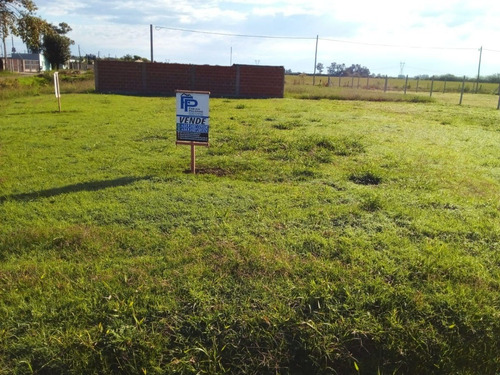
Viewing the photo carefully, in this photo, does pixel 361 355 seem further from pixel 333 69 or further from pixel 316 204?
pixel 333 69

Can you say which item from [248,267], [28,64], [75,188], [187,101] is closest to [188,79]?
[187,101]

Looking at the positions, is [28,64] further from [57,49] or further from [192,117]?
[192,117]

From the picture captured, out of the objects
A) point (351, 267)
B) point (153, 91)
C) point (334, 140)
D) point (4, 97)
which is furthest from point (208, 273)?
point (153, 91)

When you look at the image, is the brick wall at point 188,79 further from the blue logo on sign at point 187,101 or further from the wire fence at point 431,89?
the blue logo on sign at point 187,101

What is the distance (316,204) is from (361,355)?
8.01ft

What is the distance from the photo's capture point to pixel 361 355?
258 cm

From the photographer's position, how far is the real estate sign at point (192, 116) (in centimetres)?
597

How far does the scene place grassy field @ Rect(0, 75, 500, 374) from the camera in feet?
8.38

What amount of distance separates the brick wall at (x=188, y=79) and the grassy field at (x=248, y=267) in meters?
17.7

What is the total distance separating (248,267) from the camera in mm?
3311

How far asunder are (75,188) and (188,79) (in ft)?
64.5

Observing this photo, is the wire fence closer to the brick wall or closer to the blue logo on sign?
the brick wall

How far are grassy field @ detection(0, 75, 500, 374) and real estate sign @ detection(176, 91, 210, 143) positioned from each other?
59cm

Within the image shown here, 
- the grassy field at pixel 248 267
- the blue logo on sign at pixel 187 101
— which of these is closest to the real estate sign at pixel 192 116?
the blue logo on sign at pixel 187 101
